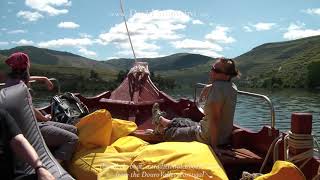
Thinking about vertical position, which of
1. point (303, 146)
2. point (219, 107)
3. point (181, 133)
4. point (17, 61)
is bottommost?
point (181, 133)

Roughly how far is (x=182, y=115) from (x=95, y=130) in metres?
4.80

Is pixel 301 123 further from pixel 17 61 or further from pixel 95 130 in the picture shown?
pixel 17 61

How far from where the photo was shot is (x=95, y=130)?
6082 millimetres

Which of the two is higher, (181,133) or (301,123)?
(301,123)

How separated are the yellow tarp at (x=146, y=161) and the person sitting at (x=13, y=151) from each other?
4.15 feet

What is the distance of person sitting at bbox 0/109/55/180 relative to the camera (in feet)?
12.7

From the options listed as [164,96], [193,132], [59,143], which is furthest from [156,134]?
[164,96]

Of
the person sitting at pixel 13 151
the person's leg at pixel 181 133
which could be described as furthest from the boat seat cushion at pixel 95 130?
the person sitting at pixel 13 151

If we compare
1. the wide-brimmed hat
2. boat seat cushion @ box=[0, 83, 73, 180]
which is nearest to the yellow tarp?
boat seat cushion @ box=[0, 83, 73, 180]

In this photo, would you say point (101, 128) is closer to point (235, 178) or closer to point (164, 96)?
point (235, 178)

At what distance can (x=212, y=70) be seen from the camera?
6508 millimetres

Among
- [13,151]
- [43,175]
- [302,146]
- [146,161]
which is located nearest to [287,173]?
[302,146]

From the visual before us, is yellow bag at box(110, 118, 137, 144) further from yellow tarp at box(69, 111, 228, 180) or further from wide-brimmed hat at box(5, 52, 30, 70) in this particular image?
wide-brimmed hat at box(5, 52, 30, 70)

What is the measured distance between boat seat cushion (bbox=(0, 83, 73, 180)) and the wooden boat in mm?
2293
